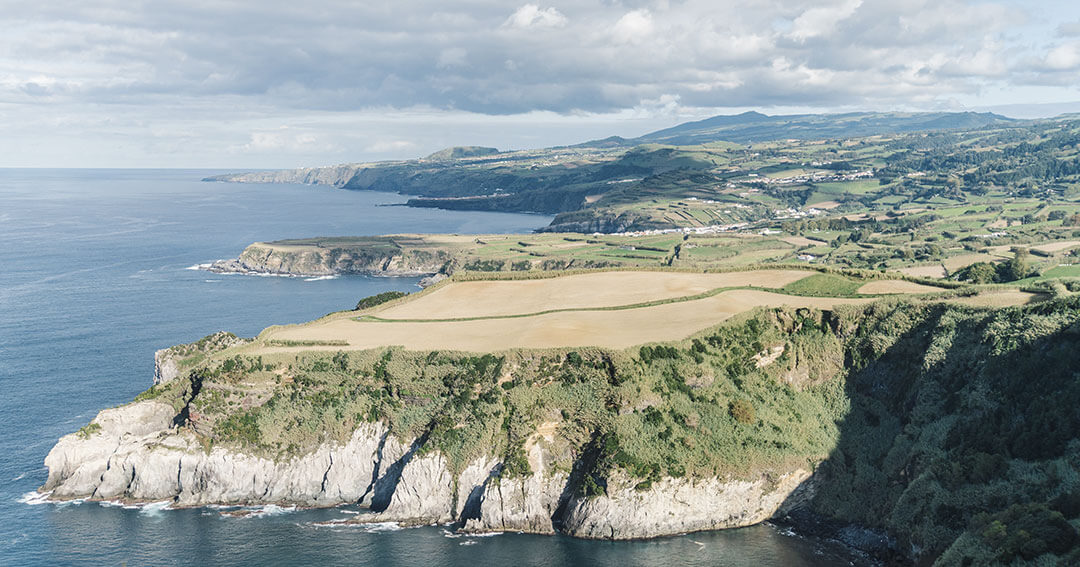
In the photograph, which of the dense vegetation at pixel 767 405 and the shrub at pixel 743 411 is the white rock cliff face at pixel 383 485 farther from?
the shrub at pixel 743 411

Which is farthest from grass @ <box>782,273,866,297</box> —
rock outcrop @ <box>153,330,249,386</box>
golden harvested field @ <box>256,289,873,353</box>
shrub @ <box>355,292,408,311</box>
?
rock outcrop @ <box>153,330,249,386</box>

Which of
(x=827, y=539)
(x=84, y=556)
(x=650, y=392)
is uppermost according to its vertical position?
(x=650, y=392)

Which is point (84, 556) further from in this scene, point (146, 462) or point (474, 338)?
point (474, 338)

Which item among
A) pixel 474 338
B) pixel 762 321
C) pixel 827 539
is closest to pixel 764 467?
pixel 827 539

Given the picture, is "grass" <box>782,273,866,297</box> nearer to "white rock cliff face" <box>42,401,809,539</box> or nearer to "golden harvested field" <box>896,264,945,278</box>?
"white rock cliff face" <box>42,401,809,539</box>

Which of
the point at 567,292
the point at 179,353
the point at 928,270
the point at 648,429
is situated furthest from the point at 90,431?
the point at 928,270

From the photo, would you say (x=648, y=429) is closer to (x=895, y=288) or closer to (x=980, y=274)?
(x=895, y=288)
